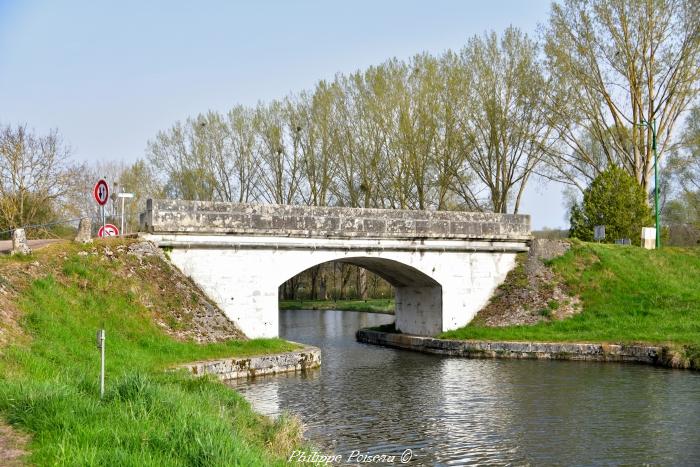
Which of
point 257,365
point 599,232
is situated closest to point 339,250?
point 257,365

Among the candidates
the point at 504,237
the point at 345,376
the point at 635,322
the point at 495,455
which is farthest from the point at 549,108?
the point at 495,455

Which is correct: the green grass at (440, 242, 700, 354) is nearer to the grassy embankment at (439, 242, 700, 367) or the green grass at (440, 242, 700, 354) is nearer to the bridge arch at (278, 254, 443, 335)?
the grassy embankment at (439, 242, 700, 367)

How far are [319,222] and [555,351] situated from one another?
883 centimetres

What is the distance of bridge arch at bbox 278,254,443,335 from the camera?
1083 inches

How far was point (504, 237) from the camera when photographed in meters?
29.0

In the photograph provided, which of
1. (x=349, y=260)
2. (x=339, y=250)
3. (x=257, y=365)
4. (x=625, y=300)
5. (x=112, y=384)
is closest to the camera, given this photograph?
(x=112, y=384)

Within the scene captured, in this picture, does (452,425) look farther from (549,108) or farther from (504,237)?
(549,108)

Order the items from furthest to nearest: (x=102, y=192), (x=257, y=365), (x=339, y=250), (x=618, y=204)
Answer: (x=618, y=204) → (x=339, y=250) → (x=102, y=192) → (x=257, y=365)

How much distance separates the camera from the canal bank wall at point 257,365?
18.6 metres

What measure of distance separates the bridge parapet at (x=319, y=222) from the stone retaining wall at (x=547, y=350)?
4.06 meters

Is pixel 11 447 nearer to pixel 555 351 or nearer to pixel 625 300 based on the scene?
pixel 555 351

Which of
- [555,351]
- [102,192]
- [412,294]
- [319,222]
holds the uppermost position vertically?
[102,192]

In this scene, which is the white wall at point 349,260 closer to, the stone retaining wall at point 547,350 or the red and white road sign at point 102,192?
the stone retaining wall at point 547,350

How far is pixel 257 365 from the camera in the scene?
20.2 metres
